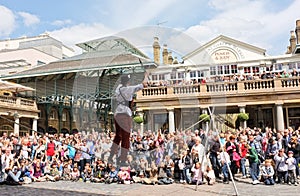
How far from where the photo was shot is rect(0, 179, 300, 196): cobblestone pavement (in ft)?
34.2

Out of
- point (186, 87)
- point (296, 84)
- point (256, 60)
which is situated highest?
point (256, 60)

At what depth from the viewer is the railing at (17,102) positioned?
101 ft

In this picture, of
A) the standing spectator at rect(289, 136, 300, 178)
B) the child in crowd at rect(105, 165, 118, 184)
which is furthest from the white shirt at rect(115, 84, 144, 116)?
the standing spectator at rect(289, 136, 300, 178)

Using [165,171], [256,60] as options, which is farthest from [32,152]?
[256,60]

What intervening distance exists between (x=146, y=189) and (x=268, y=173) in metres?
4.26

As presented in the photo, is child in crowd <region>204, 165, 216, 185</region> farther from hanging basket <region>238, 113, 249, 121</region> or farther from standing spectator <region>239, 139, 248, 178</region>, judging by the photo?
hanging basket <region>238, 113, 249, 121</region>

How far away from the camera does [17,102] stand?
107ft

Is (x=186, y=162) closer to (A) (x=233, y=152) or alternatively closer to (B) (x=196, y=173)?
(B) (x=196, y=173)

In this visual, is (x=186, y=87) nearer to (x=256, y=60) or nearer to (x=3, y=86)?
(x=256, y=60)

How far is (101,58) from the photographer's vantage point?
606 cm

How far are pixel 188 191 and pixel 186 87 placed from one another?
3.88 metres

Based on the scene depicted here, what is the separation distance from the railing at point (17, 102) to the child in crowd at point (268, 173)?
80.7 ft

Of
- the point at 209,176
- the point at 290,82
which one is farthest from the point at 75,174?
the point at 290,82

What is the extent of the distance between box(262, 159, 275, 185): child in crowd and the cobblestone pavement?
1.06 ft
